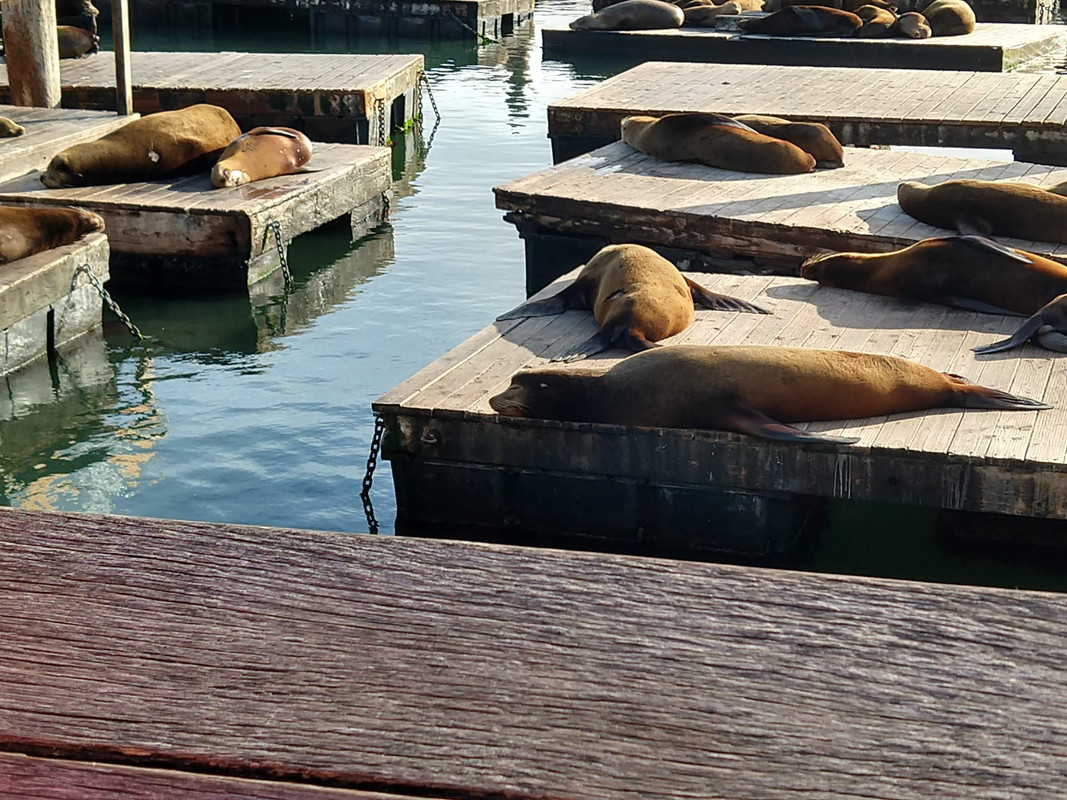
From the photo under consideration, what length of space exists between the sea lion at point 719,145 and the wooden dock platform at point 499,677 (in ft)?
26.1

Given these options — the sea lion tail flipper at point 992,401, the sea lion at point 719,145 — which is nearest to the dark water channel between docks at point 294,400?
the sea lion tail flipper at point 992,401

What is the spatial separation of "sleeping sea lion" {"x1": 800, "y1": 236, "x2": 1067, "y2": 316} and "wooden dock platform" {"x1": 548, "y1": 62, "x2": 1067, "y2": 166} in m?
4.62

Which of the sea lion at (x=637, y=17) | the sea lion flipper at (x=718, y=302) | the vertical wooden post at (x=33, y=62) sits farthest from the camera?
the sea lion at (x=637, y=17)

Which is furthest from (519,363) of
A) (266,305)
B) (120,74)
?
(120,74)

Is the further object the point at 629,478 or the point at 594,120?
the point at 594,120

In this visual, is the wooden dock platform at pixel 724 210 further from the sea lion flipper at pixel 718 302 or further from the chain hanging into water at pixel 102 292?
the chain hanging into water at pixel 102 292

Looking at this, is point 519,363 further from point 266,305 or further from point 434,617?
point 434,617

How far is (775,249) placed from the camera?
7.46m

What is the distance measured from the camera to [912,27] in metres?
18.8

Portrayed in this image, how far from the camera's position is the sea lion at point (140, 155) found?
924cm

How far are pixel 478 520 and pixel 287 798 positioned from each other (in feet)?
14.6

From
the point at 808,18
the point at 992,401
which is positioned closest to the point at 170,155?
the point at 992,401

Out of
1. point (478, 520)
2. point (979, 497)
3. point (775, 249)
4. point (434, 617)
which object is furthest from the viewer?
point (775, 249)

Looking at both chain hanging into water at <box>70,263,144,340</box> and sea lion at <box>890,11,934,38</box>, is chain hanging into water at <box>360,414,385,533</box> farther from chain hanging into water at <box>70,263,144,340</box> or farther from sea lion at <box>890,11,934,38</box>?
sea lion at <box>890,11,934,38</box>
